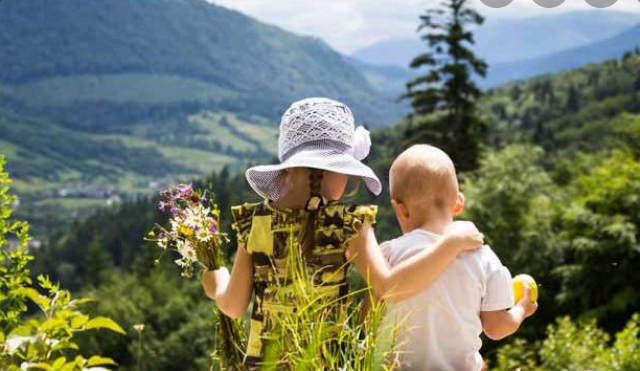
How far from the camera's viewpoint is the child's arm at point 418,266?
2.12 m

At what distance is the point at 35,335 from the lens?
4.94 ft

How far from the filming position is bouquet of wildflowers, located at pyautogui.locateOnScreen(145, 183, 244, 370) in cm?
224

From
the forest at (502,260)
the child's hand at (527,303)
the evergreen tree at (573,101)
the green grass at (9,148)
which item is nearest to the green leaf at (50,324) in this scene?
the forest at (502,260)

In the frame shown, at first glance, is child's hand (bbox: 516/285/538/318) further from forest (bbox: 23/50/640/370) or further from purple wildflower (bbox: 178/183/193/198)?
purple wildflower (bbox: 178/183/193/198)

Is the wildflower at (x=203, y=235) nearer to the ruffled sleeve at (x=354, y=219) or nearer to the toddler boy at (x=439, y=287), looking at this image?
the ruffled sleeve at (x=354, y=219)

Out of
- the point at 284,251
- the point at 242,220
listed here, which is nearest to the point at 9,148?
the point at 242,220

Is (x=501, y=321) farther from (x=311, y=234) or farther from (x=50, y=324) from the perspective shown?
(x=50, y=324)

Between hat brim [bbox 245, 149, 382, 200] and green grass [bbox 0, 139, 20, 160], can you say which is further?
green grass [bbox 0, 139, 20, 160]

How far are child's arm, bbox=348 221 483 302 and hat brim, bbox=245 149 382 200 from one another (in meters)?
0.18

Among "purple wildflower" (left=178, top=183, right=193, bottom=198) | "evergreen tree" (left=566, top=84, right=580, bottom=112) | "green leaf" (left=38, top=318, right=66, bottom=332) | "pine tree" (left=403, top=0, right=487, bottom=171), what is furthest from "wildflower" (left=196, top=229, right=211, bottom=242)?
"evergreen tree" (left=566, top=84, right=580, bottom=112)

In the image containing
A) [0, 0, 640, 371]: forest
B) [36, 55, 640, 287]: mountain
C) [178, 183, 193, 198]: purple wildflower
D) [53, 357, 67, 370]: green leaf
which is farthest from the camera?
[36, 55, 640, 287]: mountain

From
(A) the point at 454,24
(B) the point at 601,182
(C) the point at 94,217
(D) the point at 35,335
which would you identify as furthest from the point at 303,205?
(C) the point at 94,217

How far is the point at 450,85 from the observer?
3353 centimetres

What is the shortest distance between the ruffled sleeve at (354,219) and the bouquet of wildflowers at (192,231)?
0.35 meters
